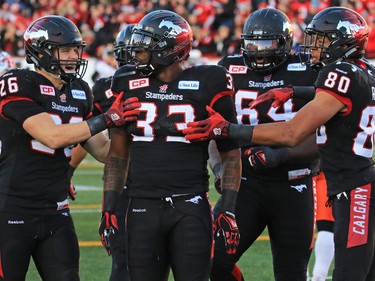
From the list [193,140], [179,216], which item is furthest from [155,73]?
[179,216]

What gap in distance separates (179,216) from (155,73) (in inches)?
31.0

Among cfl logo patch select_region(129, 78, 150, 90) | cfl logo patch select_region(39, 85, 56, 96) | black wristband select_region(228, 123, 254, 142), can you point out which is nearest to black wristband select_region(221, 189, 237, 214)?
black wristband select_region(228, 123, 254, 142)

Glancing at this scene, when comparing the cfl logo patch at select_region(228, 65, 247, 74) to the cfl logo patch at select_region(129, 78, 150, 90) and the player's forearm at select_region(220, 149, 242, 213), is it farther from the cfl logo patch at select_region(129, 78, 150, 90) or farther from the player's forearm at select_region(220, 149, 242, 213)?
the cfl logo patch at select_region(129, 78, 150, 90)

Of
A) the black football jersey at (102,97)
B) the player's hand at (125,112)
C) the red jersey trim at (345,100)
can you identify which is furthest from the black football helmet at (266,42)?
the player's hand at (125,112)

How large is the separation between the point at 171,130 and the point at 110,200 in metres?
0.57

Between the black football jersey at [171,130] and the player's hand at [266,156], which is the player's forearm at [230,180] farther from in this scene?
the player's hand at [266,156]

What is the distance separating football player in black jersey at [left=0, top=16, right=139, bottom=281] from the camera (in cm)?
500

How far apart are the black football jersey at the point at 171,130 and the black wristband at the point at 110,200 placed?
0.19 m

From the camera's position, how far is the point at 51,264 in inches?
198

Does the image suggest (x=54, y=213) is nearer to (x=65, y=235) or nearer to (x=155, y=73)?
(x=65, y=235)

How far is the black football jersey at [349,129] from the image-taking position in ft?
16.1

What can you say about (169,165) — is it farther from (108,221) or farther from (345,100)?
(345,100)

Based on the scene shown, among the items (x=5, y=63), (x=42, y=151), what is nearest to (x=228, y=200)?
(x=42, y=151)

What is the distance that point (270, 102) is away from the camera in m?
5.83
